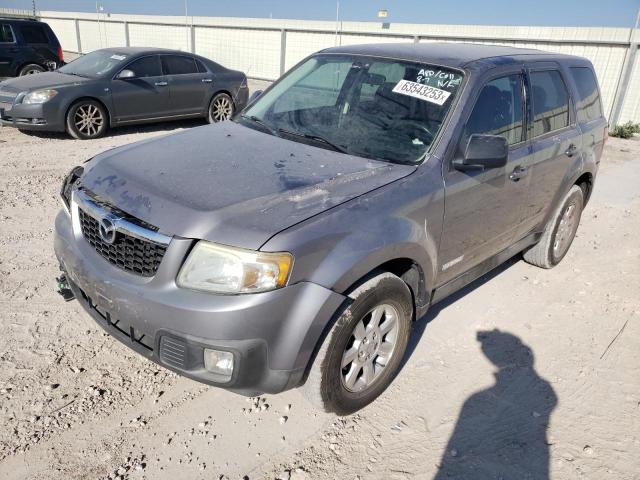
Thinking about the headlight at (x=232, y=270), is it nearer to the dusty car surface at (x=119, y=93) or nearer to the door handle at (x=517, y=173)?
the door handle at (x=517, y=173)

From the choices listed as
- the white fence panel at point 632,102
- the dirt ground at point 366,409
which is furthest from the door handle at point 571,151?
the white fence panel at point 632,102

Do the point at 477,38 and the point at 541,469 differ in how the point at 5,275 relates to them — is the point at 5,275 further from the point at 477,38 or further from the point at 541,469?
the point at 477,38

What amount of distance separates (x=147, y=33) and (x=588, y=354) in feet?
86.0

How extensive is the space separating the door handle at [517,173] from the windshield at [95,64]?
7598 millimetres

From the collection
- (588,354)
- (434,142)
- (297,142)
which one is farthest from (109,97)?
(588,354)

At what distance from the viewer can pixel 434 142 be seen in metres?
3.04

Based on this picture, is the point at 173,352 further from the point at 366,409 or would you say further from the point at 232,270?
the point at 366,409

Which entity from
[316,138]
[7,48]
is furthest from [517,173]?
[7,48]

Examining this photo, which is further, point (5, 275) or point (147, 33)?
point (147, 33)

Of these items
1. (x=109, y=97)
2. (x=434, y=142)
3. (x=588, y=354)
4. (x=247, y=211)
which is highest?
(x=434, y=142)

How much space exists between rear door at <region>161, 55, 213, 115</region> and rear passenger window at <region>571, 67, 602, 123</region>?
7184 millimetres

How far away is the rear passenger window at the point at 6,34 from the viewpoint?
11.9m

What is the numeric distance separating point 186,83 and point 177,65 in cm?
38

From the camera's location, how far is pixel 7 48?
11.9 m
